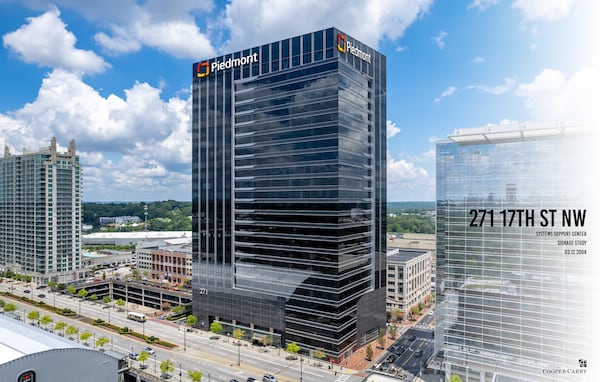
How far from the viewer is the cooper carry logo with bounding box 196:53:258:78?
57.7m

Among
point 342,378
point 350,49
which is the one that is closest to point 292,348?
point 342,378

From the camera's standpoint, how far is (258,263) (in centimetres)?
5675

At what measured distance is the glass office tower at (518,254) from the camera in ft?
111

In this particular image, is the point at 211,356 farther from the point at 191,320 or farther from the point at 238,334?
the point at 191,320

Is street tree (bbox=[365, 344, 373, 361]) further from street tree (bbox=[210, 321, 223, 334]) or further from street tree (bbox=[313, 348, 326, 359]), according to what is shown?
street tree (bbox=[210, 321, 223, 334])

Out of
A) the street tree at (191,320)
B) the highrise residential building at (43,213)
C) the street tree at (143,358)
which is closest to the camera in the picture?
the street tree at (143,358)

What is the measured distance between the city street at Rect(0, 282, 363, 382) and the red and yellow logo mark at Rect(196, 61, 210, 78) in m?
40.7

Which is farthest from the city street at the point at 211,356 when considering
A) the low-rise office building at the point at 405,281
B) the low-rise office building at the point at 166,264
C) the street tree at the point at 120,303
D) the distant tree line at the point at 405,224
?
the distant tree line at the point at 405,224

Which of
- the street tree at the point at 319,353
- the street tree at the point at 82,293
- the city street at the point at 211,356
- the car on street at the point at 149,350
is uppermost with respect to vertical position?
the street tree at the point at 82,293

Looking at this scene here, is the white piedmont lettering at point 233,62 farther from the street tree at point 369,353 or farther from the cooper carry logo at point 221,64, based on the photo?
the street tree at point 369,353

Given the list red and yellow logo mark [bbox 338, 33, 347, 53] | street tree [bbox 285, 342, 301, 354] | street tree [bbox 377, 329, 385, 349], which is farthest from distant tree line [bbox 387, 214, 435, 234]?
red and yellow logo mark [bbox 338, 33, 347, 53]

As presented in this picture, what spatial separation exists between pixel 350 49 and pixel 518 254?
32.9 metres

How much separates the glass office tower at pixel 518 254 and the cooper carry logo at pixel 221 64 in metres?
30.7

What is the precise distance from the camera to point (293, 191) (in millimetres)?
53656
